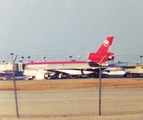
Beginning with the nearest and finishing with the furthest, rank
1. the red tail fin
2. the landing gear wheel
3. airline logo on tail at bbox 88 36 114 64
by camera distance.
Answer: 1. the landing gear wheel
2. airline logo on tail at bbox 88 36 114 64
3. the red tail fin

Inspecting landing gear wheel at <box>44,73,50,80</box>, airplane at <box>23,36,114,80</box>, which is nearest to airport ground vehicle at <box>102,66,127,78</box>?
airplane at <box>23,36,114,80</box>

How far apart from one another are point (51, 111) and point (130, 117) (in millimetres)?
2853

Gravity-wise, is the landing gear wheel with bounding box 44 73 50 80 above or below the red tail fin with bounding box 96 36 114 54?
below

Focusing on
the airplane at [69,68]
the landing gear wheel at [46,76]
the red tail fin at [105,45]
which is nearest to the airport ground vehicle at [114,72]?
the red tail fin at [105,45]

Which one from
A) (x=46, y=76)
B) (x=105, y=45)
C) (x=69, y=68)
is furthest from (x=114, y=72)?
(x=46, y=76)

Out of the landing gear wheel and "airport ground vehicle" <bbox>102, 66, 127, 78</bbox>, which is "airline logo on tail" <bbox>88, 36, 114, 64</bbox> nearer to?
"airport ground vehicle" <bbox>102, 66, 127, 78</bbox>

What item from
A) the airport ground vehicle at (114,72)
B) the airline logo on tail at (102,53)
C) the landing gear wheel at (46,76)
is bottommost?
the airport ground vehicle at (114,72)

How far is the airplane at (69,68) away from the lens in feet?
150

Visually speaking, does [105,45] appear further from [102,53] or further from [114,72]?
[114,72]

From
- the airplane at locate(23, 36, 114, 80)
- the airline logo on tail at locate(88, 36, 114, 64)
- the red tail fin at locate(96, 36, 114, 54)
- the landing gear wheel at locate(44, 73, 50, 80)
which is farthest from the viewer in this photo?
the red tail fin at locate(96, 36, 114, 54)

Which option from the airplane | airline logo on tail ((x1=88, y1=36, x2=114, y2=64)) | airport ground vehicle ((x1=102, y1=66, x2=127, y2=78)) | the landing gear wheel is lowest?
airport ground vehicle ((x1=102, y1=66, x2=127, y2=78))

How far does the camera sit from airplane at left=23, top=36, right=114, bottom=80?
45.6m

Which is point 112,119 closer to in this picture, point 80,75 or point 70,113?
point 70,113

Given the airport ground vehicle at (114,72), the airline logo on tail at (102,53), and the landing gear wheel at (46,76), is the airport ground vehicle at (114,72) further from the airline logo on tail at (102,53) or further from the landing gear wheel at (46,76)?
the landing gear wheel at (46,76)
